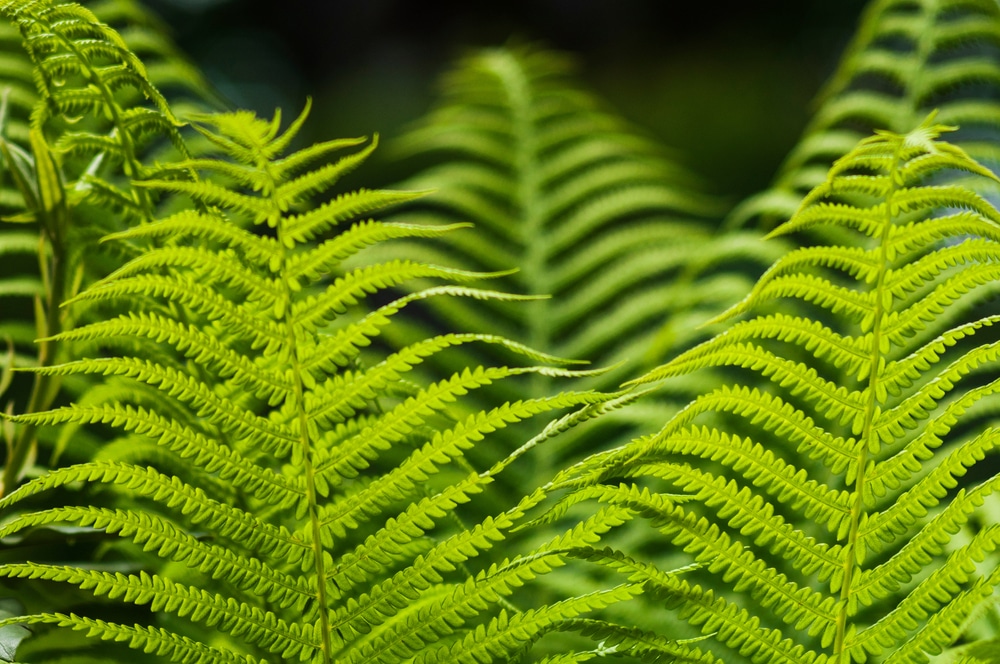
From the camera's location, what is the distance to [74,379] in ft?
1.98

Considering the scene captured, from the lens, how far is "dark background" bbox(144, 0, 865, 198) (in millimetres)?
4457

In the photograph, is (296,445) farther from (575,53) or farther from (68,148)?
(575,53)

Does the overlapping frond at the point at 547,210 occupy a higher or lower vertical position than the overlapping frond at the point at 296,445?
higher

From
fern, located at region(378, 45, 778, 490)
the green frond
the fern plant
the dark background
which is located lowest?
the green frond

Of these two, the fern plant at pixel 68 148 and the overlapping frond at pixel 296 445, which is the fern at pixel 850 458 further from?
the fern plant at pixel 68 148

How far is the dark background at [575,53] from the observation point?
4.46 m

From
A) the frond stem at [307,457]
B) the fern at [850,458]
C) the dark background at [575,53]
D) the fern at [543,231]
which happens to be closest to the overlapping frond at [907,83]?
the fern at [543,231]

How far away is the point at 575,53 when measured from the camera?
5062mm

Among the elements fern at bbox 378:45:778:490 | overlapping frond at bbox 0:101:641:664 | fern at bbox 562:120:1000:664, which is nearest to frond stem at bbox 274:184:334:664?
overlapping frond at bbox 0:101:641:664

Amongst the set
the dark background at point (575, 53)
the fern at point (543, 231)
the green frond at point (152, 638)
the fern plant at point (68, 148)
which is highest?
the dark background at point (575, 53)

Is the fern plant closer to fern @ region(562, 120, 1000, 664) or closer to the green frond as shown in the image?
the green frond

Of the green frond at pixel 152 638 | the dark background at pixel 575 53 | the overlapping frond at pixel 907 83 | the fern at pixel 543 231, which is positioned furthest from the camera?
the dark background at pixel 575 53

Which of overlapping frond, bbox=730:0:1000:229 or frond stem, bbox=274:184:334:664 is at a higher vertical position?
overlapping frond, bbox=730:0:1000:229

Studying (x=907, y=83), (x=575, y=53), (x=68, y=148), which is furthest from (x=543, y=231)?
(x=575, y=53)
